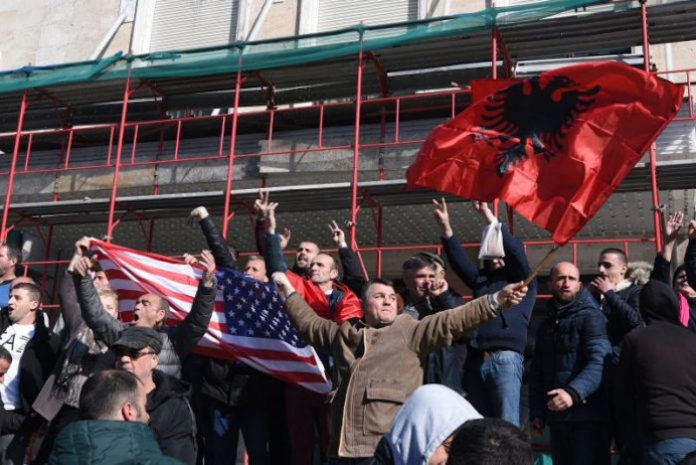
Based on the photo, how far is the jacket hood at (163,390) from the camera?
4973 millimetres

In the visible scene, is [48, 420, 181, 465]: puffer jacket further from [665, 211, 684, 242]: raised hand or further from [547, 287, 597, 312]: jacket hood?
[665, 211, 684, 242]: raised hand

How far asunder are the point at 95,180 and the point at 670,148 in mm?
7907

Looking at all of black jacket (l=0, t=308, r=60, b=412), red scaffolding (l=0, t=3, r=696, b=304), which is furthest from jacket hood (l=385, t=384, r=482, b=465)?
red scaffolding (l=0, t=3, r=696, b=304)

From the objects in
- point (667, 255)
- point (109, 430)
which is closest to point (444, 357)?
point (667, 255)

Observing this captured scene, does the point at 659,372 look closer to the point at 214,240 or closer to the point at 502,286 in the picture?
the point at 502,286

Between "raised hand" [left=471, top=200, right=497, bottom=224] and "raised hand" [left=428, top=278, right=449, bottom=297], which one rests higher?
"raised hand" [left=471, top=200, right=497, bottom=224]

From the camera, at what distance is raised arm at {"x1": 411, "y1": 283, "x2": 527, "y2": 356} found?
16.0 ft

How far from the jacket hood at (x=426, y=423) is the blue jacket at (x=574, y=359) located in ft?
8.56

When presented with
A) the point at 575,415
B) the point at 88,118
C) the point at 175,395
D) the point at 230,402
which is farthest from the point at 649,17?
the point at 88,118

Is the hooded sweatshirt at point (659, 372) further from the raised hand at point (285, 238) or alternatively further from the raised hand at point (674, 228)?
the raised hand at point (285, 238)

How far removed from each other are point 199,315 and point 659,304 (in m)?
2.92

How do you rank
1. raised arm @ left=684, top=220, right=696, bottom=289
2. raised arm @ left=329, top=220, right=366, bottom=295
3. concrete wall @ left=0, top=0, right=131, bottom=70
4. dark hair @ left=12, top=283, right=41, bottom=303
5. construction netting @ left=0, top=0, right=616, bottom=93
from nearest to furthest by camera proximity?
raised arm @ left=684, top=220, right=696, bottom=289 < raised arm @ left=329, top=220, right=366, bottom=295 < dark hair @ left=12, top=283, right=41, bottom=303 < construction netting @ left=0, top=0, right=616, bottom=93 < concrete wall @ left=0, top=0, right=131, bottom=70

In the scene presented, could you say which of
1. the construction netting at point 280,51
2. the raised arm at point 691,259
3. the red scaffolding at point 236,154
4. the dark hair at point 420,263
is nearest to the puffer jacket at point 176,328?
the dark hair at point 420,263

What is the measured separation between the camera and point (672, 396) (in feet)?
15.6
